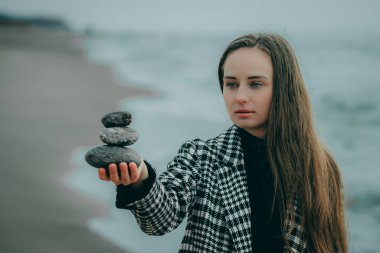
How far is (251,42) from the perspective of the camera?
2.55m

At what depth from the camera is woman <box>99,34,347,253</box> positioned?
2.36 metres

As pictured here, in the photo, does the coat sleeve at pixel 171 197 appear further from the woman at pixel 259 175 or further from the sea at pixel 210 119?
the sea at pixel 210 119

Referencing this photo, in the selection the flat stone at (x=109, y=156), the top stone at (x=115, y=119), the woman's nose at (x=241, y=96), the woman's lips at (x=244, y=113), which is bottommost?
the flat stone at (x=109, y=156)

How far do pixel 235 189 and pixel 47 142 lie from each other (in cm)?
769

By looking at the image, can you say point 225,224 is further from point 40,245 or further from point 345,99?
point 345,99

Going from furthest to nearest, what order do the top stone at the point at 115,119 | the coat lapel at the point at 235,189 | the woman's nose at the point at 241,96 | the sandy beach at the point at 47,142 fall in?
the sandy beach at the point at 47,142
the woman's nose at the point at 241,96
the coat lapel at the point at 235,189
the top stone at the point at 115,119

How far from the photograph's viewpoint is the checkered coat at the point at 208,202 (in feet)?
7.45

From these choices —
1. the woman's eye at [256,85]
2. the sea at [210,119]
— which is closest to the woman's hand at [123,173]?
the woman's eye at [256,85]

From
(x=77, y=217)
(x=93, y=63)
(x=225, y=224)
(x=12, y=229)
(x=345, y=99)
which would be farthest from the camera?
(x=93, y=63)

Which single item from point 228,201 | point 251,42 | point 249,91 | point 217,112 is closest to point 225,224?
point 228,201

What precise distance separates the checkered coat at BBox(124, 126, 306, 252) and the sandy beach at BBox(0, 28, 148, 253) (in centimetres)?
332

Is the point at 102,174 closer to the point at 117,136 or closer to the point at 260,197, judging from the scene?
the point at 117,136

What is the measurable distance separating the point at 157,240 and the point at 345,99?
49.0 ft

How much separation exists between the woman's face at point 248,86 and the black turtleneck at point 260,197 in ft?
0.42
